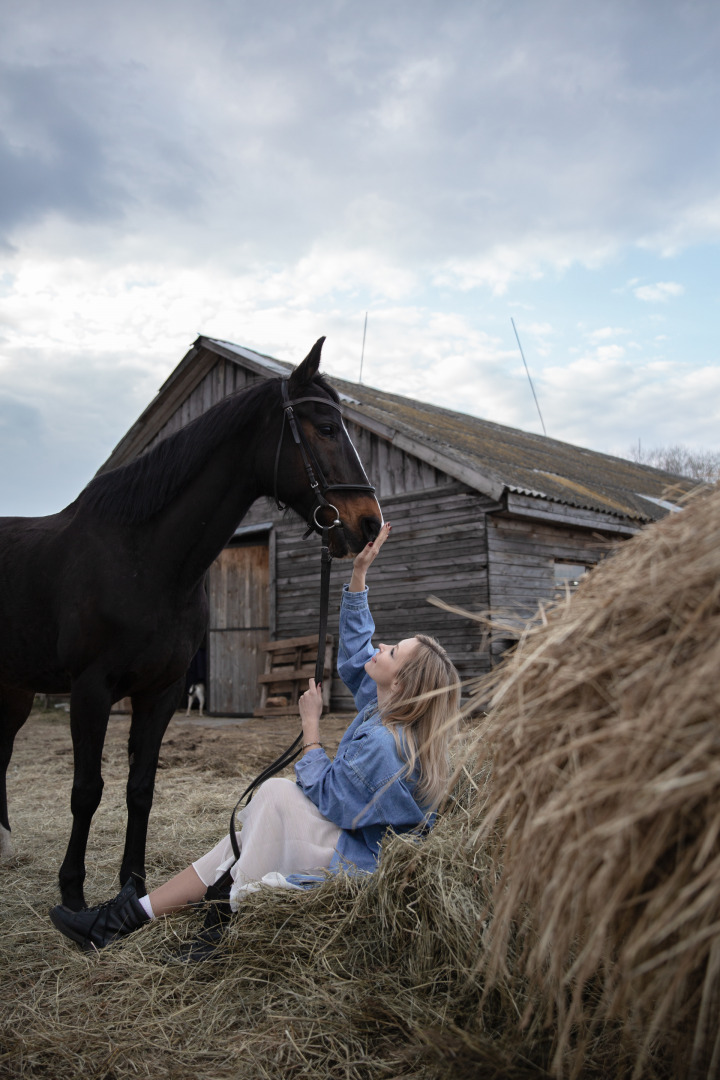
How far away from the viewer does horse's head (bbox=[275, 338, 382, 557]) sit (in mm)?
2730

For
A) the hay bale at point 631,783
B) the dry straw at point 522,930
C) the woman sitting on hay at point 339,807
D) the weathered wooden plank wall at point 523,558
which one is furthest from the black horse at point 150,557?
the weathered wooden plank wall at point 523,558

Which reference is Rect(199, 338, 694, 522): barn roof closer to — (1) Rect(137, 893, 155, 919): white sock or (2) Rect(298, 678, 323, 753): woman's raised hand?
(2) Rect(298, 678, 323, 753): woman's raised hand

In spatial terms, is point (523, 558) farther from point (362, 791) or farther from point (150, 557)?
point (362, 791)

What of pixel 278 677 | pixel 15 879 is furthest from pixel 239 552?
pixel 15 879

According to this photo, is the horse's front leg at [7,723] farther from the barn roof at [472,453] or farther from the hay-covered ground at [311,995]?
the barn roof at [472,453]

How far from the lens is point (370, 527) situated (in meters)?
2.73

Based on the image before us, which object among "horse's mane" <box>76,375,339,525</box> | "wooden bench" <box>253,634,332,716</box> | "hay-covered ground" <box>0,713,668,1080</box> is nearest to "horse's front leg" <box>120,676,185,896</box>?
"hay-covered ground" <box>0,713,668,1080</box>

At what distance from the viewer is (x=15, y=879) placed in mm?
3127

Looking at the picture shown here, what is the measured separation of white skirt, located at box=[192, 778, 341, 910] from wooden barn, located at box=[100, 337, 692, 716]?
5.37 metres

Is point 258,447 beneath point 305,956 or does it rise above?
above

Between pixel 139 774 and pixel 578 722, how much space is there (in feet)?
7.09

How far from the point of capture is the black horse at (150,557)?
2617 mm

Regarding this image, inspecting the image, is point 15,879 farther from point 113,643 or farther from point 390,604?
point 390,604

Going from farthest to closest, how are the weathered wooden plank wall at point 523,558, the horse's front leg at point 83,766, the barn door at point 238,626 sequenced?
the barn door at point 238,626 < the weathered wooden plank wall at point 523,558 < the horse's front leg at point 83,766
